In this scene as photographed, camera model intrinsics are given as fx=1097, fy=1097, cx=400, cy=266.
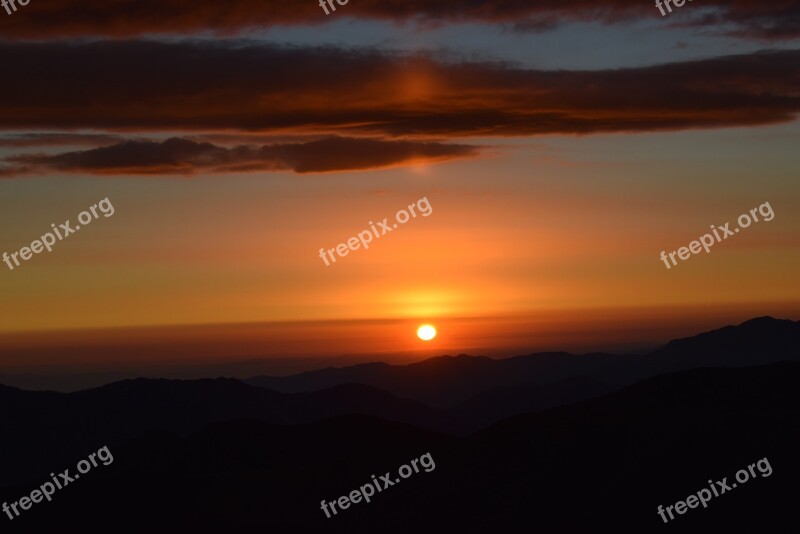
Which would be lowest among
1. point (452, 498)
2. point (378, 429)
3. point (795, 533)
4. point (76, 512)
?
point (795, 533)

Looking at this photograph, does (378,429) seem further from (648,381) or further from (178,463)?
(648,381)

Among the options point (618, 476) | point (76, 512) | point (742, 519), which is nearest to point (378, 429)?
point (76, 512)

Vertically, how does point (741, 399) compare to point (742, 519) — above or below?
above

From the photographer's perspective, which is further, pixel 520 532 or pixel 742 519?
pixel 520 532

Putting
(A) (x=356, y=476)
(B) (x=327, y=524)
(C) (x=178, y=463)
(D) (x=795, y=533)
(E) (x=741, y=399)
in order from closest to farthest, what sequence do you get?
(D) (x=795, y=533) → (B) (x=327, y=524) → (A) (x=356, y=476) → (E) (x=741, y=399) → (C) (x=178, y=463)

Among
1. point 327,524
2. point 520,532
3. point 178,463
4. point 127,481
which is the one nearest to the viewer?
point 520,532

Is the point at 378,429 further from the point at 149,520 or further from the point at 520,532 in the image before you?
the point at 520,532
